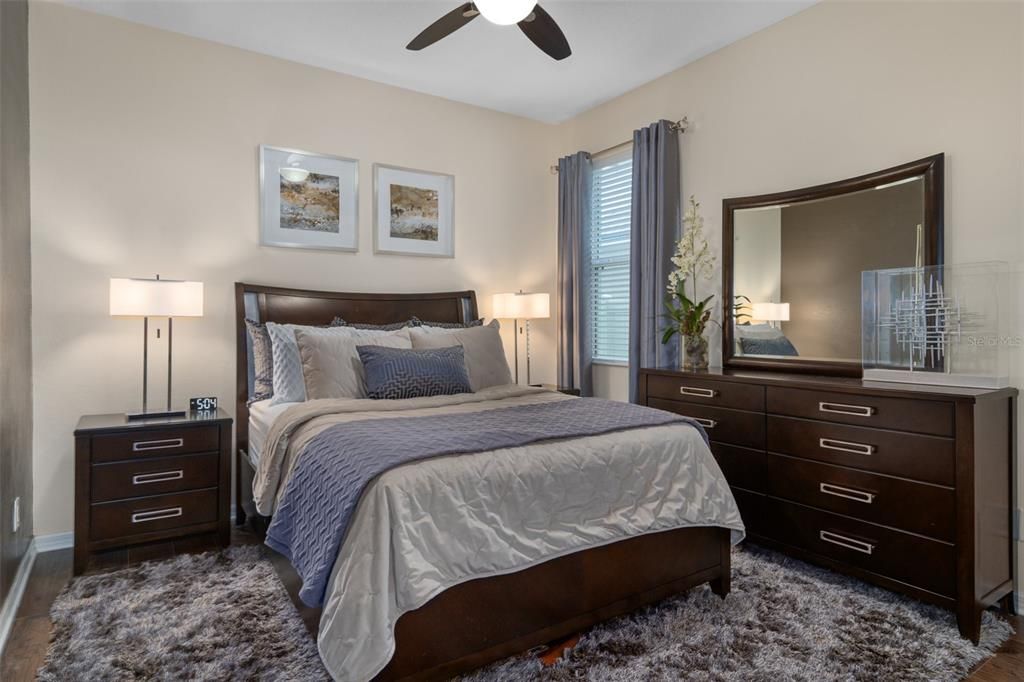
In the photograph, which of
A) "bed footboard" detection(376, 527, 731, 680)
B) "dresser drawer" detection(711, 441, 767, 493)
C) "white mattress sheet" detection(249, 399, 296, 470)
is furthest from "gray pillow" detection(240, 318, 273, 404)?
"dresser drawer" detection(711, 441, 767, 493)

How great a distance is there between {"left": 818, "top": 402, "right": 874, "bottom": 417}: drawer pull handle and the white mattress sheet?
96.3 inches

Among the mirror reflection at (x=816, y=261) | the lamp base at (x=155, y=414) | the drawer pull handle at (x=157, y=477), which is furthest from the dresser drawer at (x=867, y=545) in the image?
the lamp base at (x=155, y=414)

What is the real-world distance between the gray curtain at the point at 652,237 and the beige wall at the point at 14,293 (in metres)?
3.14

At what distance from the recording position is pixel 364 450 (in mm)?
1896

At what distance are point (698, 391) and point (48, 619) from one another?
3.02 m

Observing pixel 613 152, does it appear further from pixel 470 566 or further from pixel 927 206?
pixel 470 566

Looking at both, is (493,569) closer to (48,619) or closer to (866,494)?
(866,494)

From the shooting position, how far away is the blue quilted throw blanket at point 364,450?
1.72m

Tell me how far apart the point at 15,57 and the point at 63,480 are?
204cm

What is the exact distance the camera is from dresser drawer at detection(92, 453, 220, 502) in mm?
2730

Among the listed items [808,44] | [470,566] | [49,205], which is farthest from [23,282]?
[808,44]

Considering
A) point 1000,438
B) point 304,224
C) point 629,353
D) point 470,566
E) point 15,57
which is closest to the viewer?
point 470,566

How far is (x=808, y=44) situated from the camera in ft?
10.3

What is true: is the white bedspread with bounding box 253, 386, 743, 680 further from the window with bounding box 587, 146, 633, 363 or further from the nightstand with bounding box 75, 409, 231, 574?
the window with bounding box 587, 146, 633, 363
